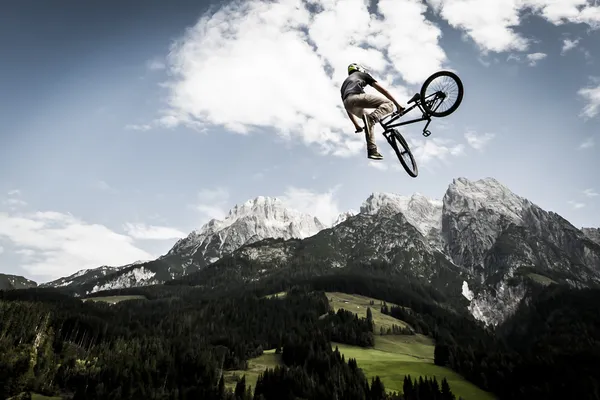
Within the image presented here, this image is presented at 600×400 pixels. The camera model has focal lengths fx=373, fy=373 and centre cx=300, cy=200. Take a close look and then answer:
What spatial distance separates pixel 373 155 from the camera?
15.2 meters

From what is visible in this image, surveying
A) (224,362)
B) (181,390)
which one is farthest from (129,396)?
(224,362)

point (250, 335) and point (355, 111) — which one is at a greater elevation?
point (355, 111)

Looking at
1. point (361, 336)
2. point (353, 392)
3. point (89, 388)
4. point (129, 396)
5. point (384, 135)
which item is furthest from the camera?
point (361, 336)

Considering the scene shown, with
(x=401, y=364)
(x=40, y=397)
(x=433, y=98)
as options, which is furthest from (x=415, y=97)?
(x=401, y=364)

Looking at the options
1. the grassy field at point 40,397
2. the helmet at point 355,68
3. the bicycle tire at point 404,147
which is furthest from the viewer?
the grassy field at point 40,397

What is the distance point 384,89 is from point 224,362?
463ft

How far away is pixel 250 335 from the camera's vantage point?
619 feet

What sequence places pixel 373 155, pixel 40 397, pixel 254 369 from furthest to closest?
pixel 254 369
pixel 40 397
pixel 373 155

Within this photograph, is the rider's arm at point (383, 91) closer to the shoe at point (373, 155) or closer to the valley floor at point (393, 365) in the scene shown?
the shoe at point (373, 155)

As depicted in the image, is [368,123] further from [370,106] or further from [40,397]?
[40,397]

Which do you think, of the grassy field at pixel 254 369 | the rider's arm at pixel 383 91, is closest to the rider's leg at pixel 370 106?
the rider's arm at pixel 383 91

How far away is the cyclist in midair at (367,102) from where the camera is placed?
600 inches

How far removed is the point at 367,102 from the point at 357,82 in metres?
0.94

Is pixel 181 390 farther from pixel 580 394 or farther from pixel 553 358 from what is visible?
pixel 553 358
